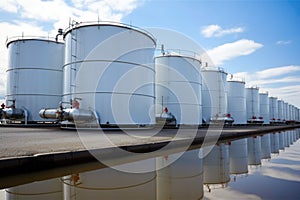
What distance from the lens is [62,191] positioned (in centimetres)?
404

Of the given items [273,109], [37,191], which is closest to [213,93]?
[37,191]

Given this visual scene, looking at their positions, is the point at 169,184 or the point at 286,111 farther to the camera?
the point at 286,111

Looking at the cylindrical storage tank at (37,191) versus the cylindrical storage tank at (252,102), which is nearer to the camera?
the cylindrical storage tank at (37,191)

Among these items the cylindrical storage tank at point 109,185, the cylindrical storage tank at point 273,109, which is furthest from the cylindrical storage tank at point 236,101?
the cylindrical storage tank at point 109,185

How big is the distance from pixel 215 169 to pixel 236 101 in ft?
100

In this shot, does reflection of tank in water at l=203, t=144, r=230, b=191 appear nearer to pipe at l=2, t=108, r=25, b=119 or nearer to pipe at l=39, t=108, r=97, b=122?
pipe at l=39, t=108, r=97, b=122

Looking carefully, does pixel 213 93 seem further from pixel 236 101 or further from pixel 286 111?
pixel 286 111

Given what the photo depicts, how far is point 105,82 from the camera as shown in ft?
49.4

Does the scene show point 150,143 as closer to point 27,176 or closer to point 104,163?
point 104,163

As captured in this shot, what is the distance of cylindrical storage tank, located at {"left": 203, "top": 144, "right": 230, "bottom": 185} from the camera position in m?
5.14

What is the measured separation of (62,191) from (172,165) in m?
3.01

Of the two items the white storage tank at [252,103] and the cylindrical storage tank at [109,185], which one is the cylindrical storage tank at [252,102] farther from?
the cylindrical storage tank at [109,185]

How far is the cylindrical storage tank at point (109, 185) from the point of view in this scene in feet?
12.9

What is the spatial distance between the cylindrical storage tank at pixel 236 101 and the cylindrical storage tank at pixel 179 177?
28.7 metres
